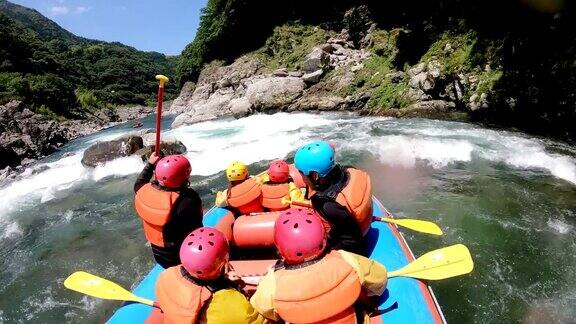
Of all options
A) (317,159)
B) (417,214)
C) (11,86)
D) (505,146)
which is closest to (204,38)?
(11,86)

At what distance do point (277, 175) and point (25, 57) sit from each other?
41452mm

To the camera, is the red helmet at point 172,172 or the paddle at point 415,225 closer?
the red helmet at point 172,172

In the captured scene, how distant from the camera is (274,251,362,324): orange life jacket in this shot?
6.86 feet

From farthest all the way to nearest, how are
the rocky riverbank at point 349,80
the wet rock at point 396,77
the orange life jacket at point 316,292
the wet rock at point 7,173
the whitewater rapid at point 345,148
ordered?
the wet rock at point 396,77 < the rocky riverbank at point 349,80 < the wet rock at point 7,173 < the whitewater rapid at point 345,148 < the orange life jacket at point 316,292

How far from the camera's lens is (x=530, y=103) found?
10.9m

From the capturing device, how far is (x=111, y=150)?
12.4m

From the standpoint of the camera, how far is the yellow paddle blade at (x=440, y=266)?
3156 millimetres

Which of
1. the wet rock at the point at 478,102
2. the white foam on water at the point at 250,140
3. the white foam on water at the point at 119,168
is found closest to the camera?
the white foam on water at the point at 119,168

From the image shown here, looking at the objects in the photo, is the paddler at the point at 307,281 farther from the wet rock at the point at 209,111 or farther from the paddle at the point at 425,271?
the wet rock at the point at 209,111

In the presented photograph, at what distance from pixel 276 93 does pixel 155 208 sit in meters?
18.5

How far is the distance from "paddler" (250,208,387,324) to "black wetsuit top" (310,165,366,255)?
80cm

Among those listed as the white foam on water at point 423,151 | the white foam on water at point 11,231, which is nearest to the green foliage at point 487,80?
the white foam on water at point 423,151

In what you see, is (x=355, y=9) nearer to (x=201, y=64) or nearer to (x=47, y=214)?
(x=201, y=64)

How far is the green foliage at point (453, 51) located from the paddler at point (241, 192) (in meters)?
12.0
